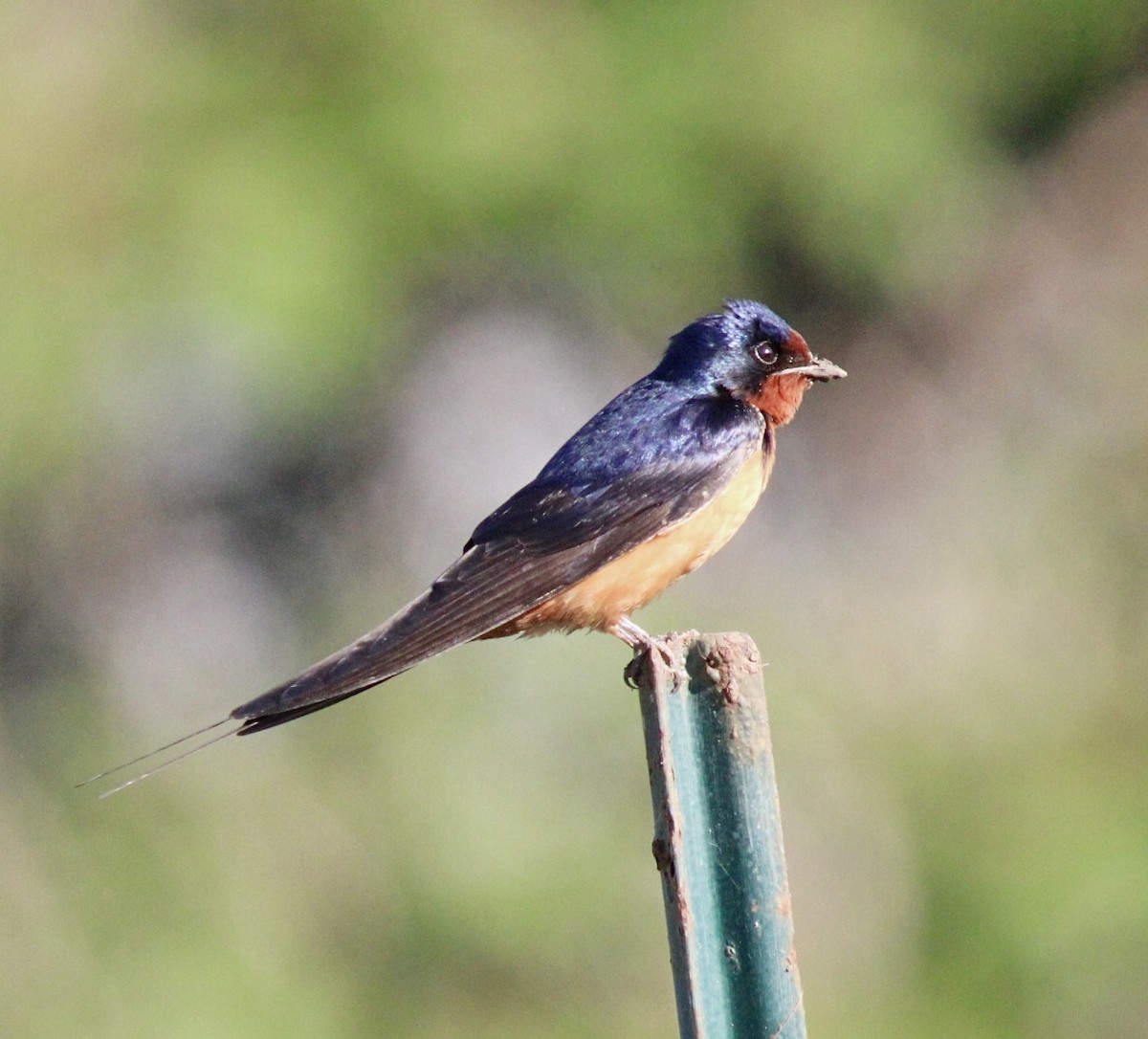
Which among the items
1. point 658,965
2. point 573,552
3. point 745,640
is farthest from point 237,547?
point 745,640

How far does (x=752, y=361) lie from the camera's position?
3.70m

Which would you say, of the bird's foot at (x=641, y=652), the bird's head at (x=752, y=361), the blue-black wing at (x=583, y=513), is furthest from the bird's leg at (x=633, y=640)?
the bird's head at (x=752, y=361)

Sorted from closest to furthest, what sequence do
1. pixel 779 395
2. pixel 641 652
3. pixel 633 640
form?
1. pixel 641 652
2. pixel 633 640
3. pixel 779 395

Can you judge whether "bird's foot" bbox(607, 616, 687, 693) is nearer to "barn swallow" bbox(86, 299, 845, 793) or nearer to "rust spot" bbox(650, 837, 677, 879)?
"barn swallow" bbox(86, 299, 845, 793)

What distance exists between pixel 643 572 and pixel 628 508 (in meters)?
0.13

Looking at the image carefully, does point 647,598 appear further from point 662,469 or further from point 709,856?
point 709,856

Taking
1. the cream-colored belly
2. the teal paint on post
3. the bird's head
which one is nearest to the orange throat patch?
the bird's head

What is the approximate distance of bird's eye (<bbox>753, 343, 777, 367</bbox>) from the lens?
12.1ft

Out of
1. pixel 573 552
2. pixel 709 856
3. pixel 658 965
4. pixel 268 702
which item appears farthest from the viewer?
pixel 658 965

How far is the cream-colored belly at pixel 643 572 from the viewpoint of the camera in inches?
129

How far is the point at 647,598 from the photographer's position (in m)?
3.38

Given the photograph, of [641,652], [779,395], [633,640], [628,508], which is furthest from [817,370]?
[641,652]

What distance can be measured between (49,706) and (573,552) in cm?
219

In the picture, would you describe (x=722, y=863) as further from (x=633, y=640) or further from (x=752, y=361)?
(x=752, y=361)
